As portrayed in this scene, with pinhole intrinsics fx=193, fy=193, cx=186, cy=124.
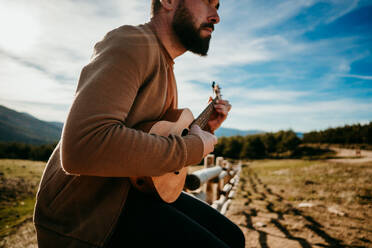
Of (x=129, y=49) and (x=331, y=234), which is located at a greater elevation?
(x=129, y=49)

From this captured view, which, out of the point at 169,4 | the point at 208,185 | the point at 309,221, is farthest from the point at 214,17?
the point at 309,221

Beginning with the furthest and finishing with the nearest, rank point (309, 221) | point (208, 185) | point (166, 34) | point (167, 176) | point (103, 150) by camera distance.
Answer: point (208, 185) < point (309, 221) < point (166, 34) < point (167, 176) < point (103, 150)

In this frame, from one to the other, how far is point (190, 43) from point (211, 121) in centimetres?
121

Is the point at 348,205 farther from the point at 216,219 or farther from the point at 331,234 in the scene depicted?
the point at 216,219

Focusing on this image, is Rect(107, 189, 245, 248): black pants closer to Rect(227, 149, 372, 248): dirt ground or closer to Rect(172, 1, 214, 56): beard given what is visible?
Rect(172, 1, 214, 56): beard

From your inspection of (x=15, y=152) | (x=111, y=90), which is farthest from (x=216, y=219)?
(x=15, y=152)

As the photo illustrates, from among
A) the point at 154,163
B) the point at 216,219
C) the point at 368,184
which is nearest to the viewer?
the point at 154,163

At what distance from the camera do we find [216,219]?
6.03ft

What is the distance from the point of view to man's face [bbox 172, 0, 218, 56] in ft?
5.26

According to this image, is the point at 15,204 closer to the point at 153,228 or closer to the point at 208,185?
the point at 208,185

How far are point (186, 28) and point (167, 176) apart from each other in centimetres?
122

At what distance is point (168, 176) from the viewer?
4.84 ft

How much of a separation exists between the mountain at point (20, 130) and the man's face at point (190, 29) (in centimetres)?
14108

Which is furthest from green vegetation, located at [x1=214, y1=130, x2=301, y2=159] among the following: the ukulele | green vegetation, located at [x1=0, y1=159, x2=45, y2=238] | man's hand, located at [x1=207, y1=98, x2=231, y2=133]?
the ukulele
